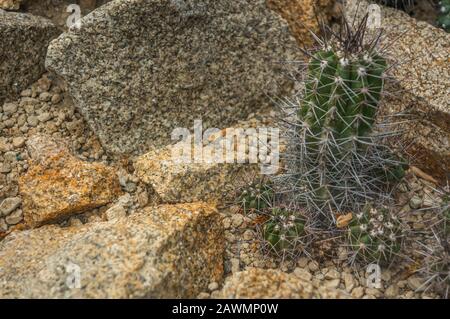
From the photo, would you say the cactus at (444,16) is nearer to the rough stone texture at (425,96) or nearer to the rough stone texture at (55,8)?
the rough stone texture at (425,96)

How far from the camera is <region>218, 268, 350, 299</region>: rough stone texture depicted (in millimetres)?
2613

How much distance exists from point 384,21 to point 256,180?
1.41m

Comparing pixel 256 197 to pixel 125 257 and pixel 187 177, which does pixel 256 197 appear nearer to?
pixel 187 177

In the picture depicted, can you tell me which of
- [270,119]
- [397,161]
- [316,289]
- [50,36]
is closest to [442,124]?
[397,161]

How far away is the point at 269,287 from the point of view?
8.64 ft

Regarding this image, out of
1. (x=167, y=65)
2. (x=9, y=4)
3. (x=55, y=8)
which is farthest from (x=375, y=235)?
(x=9, y=4)

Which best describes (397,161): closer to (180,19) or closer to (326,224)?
(326,224)

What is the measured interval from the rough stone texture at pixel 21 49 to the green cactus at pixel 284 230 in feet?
6.19

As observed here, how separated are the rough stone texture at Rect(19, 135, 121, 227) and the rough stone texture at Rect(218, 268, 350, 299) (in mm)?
982

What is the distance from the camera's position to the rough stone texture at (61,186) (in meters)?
3.17

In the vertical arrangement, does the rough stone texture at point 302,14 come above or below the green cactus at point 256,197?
above

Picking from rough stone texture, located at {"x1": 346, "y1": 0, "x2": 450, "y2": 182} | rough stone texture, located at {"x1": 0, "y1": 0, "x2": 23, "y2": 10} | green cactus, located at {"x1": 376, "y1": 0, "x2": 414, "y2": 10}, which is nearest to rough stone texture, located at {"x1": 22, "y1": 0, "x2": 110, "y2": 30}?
rough stone texture, located at {"x1": 0, "y1": 0, "x2": 23, "y2": 10}

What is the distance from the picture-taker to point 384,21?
3.76 meters

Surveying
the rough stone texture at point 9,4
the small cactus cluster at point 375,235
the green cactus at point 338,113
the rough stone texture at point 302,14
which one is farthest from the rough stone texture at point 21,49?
the small cactus cluster at point 375,235
